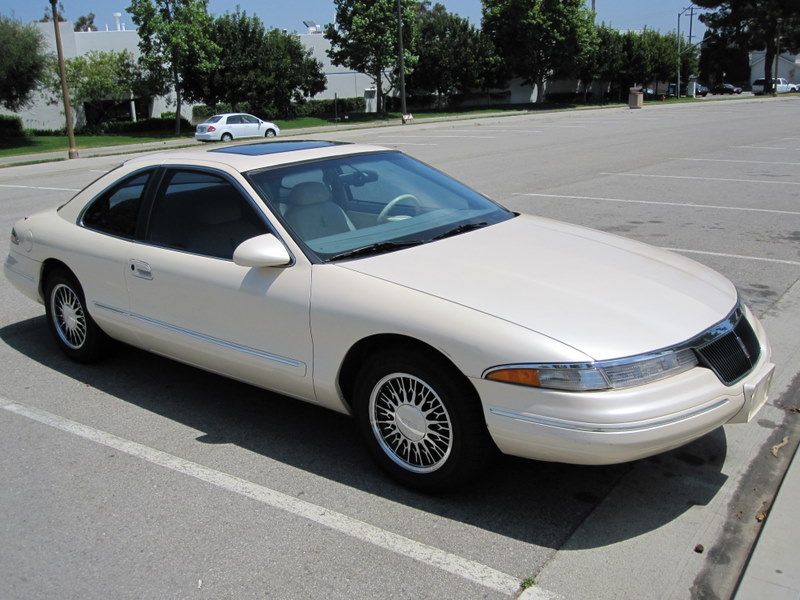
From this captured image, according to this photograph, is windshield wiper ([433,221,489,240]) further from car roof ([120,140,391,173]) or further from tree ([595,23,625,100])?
tree ([595,23,625,100])

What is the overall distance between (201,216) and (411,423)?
1895 mm

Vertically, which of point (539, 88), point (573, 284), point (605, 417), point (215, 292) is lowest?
point (605, 417)

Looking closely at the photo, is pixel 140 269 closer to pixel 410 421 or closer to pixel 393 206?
pixel 393 206

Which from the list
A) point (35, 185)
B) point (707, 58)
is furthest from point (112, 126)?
point (707, 58)

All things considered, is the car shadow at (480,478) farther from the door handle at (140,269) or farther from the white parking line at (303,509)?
the door handle at (140,269)

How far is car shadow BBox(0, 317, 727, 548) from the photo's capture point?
11.5 ft

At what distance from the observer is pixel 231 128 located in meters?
36.9

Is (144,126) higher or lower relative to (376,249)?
higher

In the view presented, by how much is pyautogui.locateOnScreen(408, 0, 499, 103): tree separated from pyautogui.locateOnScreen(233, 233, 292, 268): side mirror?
59.9m

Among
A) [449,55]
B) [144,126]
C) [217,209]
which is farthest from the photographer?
[449,55]

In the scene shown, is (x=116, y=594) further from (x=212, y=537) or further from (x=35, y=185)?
(x=35, y=185)

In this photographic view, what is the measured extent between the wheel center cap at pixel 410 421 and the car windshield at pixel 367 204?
2.79 feet

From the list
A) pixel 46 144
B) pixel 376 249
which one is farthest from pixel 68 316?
pixel 46 144

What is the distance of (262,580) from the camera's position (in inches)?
122
